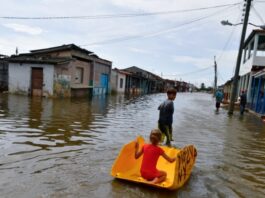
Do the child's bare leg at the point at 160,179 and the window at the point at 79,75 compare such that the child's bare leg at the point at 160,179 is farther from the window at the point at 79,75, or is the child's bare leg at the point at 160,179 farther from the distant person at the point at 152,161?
the window at the point at 79,75

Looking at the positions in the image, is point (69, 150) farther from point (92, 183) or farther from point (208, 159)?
point (208, 159)

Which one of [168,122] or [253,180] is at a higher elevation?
[168,122]

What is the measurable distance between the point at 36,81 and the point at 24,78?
115cm

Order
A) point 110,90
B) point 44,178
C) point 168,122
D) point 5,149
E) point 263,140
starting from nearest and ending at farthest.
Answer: point 44,178 < point 5,149 < point 168,122 < point 263,140 < point 110,90

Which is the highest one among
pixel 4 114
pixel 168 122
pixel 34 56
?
pixel 34 56

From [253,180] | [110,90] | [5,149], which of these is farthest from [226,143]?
[110,90]

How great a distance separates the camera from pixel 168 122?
26.3 feet

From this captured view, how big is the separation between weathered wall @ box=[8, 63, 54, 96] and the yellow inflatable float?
60.7 feet

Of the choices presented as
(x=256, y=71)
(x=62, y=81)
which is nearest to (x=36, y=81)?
(x=62, y=81)

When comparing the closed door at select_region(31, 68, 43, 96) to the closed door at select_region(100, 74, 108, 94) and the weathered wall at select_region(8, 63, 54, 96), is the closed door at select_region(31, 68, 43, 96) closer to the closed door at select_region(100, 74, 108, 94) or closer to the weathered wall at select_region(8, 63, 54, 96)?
the weathered wall at select_region(8, 63, 54, 96)

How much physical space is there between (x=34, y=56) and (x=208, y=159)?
22.0 m

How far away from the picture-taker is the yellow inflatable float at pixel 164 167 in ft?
16.5

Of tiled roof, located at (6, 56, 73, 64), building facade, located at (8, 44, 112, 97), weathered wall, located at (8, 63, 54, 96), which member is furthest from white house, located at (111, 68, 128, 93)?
weathered wall, located at (8, 63, 54, 96)

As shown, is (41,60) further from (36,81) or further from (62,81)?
(62,81)
